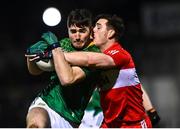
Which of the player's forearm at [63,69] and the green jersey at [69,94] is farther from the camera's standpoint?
the green jersey at [69,94]

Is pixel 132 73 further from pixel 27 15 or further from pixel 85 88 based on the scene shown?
pixel 27 15

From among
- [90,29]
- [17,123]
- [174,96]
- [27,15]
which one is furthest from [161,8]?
[90,29]

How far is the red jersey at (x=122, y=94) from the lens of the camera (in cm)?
755

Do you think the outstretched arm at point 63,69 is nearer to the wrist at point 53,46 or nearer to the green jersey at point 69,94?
the wrist at point 53,46

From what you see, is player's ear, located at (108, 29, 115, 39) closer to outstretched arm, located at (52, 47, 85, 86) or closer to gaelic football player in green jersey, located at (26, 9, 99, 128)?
gaelic football player in green jersey, located at (26, 9, 99, 128)

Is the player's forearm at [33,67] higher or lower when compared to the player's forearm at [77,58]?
lower

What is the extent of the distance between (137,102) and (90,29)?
2.88ft

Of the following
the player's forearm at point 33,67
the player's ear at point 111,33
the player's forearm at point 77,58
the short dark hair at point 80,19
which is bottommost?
the player's forearm at point 33,67

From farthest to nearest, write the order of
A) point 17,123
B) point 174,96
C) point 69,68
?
1. point 174,96
2. point 17,123
3. point 69,68

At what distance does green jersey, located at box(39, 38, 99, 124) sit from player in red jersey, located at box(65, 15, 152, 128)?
0.14 meters

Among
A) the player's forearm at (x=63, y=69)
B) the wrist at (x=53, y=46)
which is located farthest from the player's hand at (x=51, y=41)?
the player's forearm at (x=63, y=69)

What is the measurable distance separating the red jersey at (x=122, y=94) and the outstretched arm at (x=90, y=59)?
0.15 meters

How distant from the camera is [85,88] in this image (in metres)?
7.66

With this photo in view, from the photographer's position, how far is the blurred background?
15.1m
